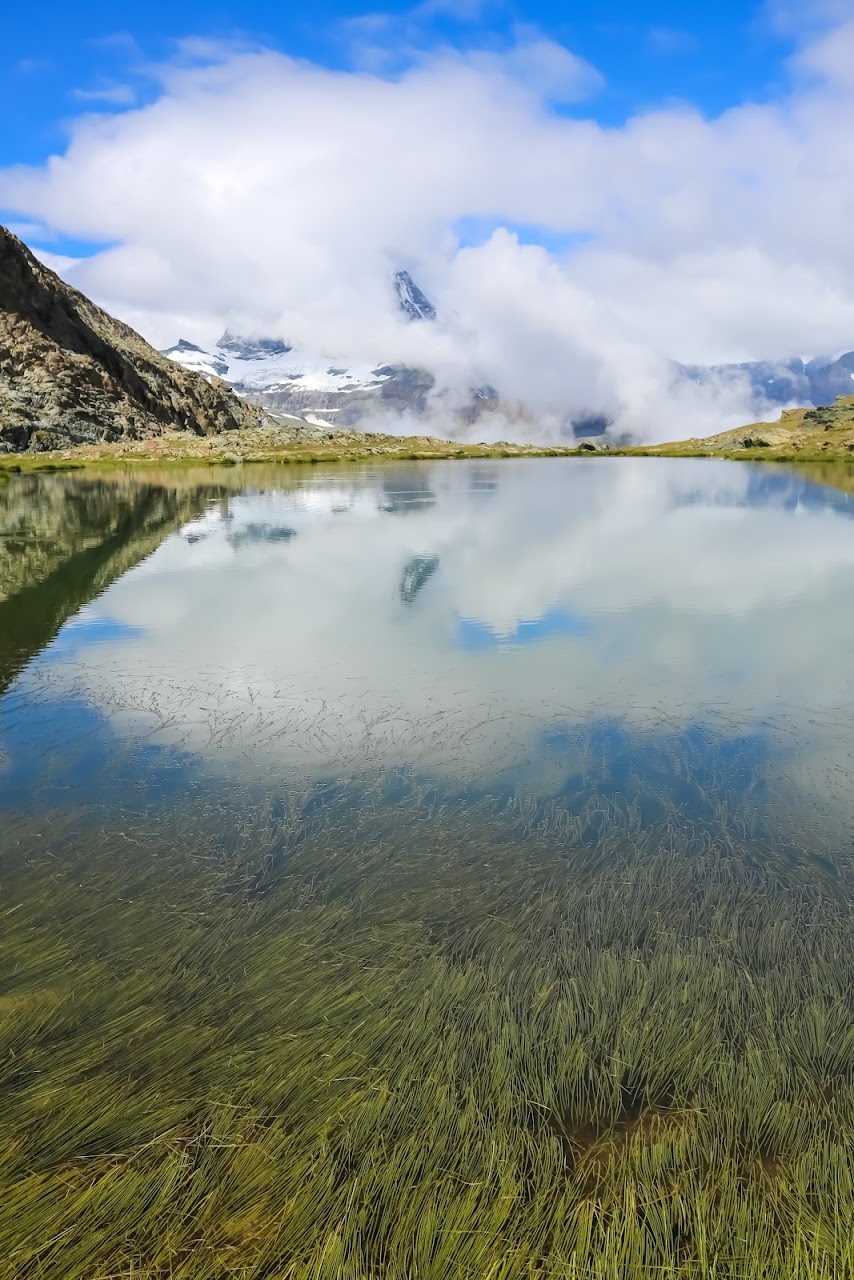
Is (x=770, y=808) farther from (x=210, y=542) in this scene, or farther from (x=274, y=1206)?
(x=210, y=542)

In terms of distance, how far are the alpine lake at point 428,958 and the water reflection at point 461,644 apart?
167 millimetres

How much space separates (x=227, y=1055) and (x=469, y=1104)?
2481 mm

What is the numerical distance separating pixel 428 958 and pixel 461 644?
14.1m

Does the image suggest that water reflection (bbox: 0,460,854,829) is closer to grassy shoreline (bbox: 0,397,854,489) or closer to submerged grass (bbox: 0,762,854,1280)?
submerged grass (bbox: 0,762,854,1280)

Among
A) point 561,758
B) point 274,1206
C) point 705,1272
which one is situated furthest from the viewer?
point 561,758

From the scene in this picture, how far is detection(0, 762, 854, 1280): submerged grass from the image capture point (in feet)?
18.7

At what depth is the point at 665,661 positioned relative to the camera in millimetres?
20625

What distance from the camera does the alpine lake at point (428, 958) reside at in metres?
5.82

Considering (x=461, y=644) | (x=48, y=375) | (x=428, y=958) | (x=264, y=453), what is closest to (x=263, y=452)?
(x=264, y=453)

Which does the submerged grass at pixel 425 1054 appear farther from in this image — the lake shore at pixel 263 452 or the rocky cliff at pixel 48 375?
the rocky cliff at pixel 48 375

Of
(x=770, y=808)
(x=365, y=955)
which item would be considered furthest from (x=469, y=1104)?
(x=770, y=808)

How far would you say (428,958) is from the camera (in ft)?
29.1

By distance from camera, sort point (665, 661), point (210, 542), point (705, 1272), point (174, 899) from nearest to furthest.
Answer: point (705, 1272)
point (174, 899)
point (665, 661)
point (210, 542)

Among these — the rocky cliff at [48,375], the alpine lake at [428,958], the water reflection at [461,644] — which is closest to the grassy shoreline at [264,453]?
the rocky cliff at [48,375]
